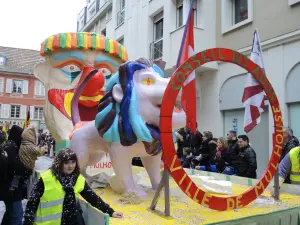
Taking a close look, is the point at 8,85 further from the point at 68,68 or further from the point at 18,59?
the point at 68,68

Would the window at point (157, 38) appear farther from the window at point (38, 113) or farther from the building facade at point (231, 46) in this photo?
the window at point (38, 113)

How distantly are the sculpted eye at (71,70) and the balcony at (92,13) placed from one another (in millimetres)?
9176

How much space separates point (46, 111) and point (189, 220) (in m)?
3.41

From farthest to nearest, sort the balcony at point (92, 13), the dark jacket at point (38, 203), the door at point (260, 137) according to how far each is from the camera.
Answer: the balcony at point (92, 13), the door at point (260, 137), the dark jacket at point (38, 203)

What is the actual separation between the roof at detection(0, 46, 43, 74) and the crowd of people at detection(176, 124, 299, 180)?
2255cm

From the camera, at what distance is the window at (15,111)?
84.1 ft

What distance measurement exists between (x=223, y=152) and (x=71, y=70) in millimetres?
2588

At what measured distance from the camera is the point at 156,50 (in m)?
9.16

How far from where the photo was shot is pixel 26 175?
274 cm

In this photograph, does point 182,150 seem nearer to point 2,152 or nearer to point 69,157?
point 2,152

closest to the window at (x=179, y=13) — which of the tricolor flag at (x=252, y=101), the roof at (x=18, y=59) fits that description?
the tricolor flag at (x=252, y=101)

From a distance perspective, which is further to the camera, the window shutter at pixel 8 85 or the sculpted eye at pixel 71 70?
the window shutter at pixel 8 85

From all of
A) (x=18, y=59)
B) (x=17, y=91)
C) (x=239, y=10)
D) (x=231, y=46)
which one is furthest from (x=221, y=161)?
(x=18, y=59)

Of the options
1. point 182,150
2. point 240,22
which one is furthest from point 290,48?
point 182,150
